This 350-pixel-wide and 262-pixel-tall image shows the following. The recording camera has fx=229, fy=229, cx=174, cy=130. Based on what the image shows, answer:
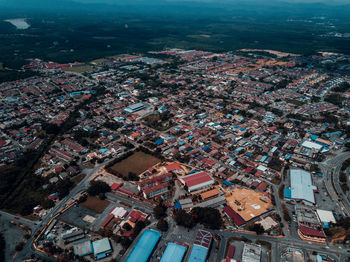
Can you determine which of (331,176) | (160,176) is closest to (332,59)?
(331,176)

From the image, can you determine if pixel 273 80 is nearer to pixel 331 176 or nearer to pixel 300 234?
→ pixel 331 176

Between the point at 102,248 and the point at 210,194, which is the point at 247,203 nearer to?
the point at 210,194

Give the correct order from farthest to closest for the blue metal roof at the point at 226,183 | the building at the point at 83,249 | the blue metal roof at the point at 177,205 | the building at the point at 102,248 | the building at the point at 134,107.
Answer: the building at the point at 134,107
the blue metal roof at the point at 226,183
the blue metal roof at the point at 177,205
the building at the point at 83,249
the building at the point at 102,248

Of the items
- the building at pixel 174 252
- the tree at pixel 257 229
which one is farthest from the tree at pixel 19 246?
the tree at pixel 257 229

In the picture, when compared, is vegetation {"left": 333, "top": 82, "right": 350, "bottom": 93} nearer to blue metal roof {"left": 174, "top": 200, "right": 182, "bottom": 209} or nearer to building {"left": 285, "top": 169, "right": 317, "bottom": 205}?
building {"left": 285, "top": 169, "right": 317, "bottom": 205}

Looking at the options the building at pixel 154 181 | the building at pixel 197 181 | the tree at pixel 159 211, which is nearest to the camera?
the tree at pixel 159 211

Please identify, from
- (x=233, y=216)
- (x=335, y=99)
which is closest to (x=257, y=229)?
(x=233, y=216)

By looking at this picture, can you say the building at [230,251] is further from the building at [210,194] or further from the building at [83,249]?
the building at [83,249]

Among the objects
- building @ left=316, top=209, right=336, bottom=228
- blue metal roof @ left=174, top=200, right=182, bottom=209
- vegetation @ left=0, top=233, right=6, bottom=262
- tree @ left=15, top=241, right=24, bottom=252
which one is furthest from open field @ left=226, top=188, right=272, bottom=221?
vegetation @ left=0, top=233, right=6, bottom=262
